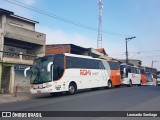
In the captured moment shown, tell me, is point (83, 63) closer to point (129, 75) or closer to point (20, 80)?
point (20, 80)

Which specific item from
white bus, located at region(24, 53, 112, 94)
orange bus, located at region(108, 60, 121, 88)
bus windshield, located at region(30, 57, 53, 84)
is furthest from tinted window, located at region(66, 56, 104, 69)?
orange bus, located at region(108, 60, 121, 88)

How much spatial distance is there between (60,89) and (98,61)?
25.5 ft

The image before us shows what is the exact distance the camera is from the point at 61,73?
21.0 meters

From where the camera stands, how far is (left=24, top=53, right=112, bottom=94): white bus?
2016 centimetres

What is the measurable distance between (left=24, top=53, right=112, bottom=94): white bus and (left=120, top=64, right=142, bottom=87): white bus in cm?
954

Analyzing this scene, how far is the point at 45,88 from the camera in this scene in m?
20.0

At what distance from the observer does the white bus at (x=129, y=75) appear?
34250 mm

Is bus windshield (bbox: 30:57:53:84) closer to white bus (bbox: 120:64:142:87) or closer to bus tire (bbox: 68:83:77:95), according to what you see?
bus tire (bbox: 68:83:77:95)

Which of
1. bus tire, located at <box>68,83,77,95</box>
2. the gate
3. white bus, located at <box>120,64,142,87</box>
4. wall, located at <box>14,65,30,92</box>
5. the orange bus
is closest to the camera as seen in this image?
bus tire, located at <box>68,83,77,95</box>

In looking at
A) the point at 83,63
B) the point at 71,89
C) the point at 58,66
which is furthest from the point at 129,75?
the point at 58,66

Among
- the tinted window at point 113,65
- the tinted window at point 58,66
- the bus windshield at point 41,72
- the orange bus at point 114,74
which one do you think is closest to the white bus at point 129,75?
the orange bus at point 114,74

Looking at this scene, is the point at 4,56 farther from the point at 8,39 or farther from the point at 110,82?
the point at 110,82

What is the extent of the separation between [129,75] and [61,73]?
16884 millimetres

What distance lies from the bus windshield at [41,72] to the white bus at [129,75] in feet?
52.3
